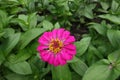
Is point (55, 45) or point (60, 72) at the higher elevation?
point (55, 45)

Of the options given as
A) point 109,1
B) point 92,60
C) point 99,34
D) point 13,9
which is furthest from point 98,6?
point 92,60

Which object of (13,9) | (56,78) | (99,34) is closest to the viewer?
(56,78)

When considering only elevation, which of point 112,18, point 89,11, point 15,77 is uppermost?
point 112,18

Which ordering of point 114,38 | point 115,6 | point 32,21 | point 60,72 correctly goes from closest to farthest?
point 60,72
point 114,38
point 32,21
point 115,6

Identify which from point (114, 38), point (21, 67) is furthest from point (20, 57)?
point (114, 38)

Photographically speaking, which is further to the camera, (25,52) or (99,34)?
(99,34)

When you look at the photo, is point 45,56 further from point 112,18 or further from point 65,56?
point 112,18

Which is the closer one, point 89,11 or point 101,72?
point 101,72

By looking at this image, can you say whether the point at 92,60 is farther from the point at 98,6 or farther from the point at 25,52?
the point at 98,6

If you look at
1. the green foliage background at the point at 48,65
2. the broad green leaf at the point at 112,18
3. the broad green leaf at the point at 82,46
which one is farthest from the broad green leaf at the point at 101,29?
the broad green leaf at the point at 82,46
